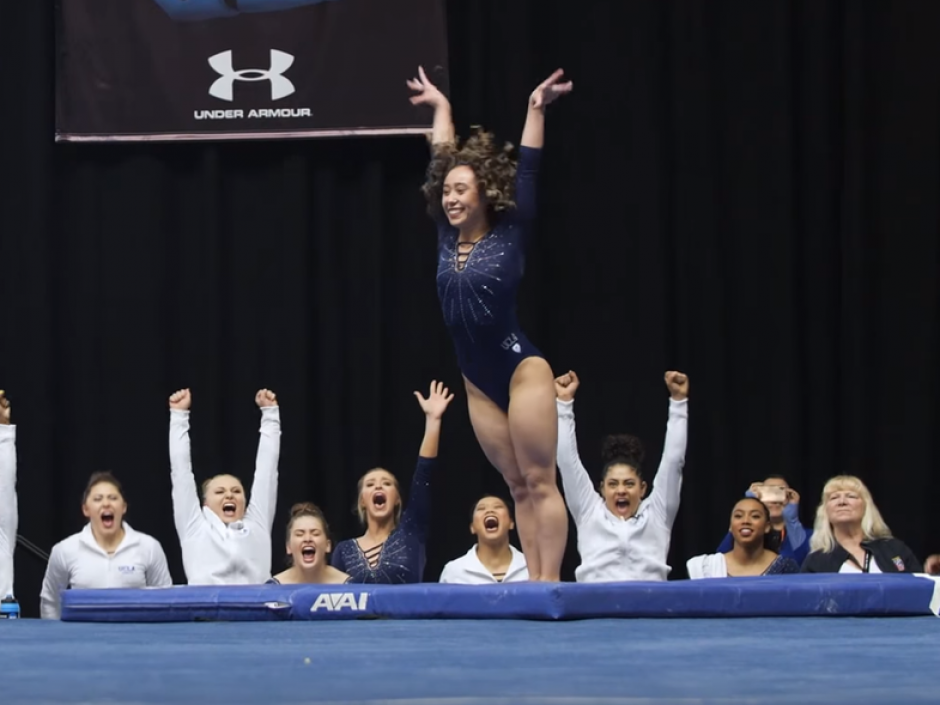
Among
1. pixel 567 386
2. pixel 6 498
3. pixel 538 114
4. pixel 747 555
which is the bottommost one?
pixel 747 555

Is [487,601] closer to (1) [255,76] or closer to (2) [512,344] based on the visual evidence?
(2) [512,344]

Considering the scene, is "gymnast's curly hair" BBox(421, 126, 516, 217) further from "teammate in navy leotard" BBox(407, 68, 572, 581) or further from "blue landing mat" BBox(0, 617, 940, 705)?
"blue landing mat" BBox(0, 617, 940, 705)

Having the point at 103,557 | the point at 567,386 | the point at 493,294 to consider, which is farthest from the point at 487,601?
the point at 103,557

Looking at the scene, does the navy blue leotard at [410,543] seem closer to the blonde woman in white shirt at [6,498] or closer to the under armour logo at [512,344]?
the under armour logo at [512,344]

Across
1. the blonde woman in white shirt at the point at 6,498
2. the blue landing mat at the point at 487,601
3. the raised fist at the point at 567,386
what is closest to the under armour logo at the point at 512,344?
the blue landing mat at the point at 487,601

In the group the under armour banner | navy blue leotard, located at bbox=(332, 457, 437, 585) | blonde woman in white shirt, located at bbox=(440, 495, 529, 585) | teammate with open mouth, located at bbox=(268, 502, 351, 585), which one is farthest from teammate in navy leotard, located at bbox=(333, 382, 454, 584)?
the under armour banner

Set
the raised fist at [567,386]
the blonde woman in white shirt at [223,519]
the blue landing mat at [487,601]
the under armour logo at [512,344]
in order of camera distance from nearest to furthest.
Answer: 1. the blue landing mat at [487,601]
2. the under armour logo at [512,344]
3. the raised fist at [567,386]
4. the blonde woman in white shirt at [223,519]

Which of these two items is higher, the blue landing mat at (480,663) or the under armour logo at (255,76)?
the under armour logo at (255,76)

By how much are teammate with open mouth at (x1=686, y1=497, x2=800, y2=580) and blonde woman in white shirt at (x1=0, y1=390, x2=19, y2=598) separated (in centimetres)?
249

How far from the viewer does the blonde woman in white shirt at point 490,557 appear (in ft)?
17.5

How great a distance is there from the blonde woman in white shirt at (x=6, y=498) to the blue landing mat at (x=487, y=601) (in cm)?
142

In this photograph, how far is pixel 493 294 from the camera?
13.0 ft

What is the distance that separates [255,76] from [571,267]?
5.68ft

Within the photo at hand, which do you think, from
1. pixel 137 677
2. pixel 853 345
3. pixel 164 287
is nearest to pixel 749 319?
pixel 853 345
